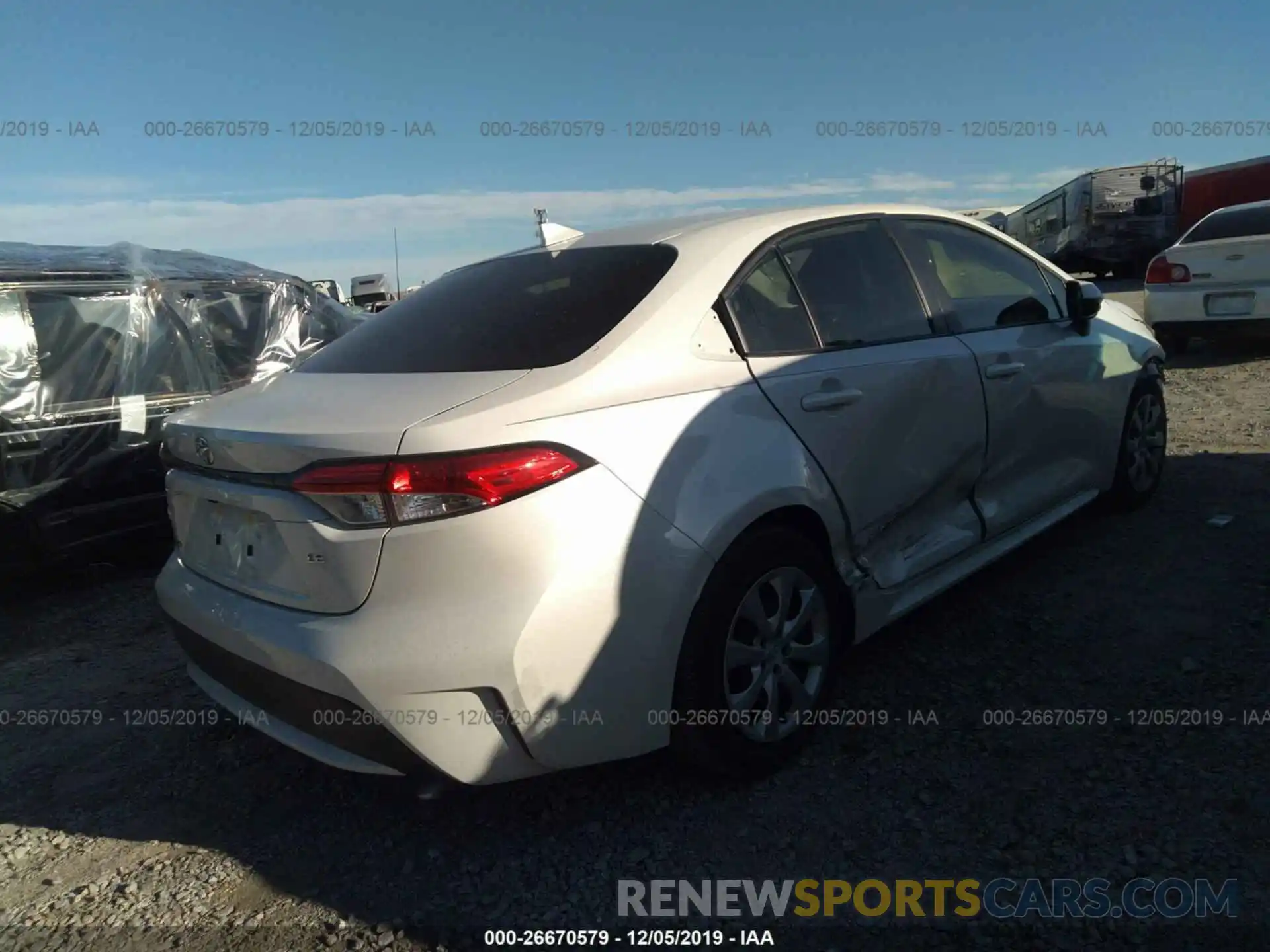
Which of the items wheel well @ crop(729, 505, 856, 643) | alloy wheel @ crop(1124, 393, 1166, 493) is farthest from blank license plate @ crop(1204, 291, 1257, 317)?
wheel well @ crop(729, 505, 856, 643)

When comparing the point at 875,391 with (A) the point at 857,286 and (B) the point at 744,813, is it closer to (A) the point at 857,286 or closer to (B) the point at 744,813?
(A) the point at 857,286

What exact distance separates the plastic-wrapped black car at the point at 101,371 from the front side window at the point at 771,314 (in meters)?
3.34

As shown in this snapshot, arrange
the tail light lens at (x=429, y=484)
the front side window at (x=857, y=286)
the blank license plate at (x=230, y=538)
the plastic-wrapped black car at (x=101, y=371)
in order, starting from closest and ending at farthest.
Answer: the tail light lens at (x=429, y=484) → the blank license plate at (x=230, y=538) → the front side window at (x=857, y=286) → the plastic-wrapped black car at (x=101, y=371)

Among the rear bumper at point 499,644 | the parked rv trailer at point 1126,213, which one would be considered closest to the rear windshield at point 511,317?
the rear bumper at point 499,644

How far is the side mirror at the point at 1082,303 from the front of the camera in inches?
156

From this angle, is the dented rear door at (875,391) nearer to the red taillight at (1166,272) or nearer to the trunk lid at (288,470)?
the trunk lid at (288,470)

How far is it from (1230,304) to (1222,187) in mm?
15245

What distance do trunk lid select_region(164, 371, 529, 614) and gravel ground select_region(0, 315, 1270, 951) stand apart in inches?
25.6

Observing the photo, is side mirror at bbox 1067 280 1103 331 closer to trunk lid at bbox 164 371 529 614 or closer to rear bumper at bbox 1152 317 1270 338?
trunk lid at bbox 164 371 529 614

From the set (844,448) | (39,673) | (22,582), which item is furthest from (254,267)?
(844,448)

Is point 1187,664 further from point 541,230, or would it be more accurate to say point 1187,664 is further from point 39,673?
point 39,673

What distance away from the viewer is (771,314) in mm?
2785

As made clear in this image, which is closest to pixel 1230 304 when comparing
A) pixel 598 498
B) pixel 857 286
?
pixel 857 286

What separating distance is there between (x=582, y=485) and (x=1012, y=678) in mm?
1837
